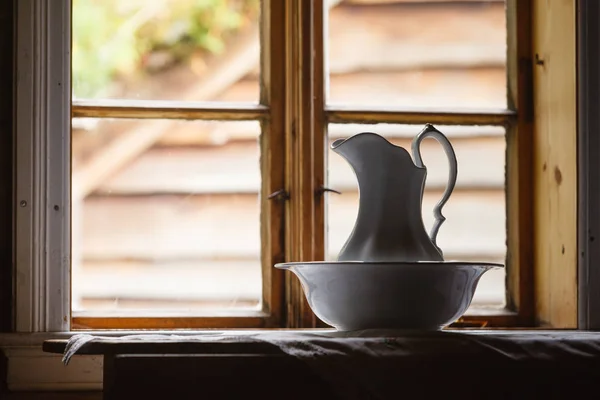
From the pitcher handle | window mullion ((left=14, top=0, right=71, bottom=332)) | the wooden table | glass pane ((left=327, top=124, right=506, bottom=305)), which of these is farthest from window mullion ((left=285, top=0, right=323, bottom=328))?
the wooden table

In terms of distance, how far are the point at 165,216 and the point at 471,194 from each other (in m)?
0.66

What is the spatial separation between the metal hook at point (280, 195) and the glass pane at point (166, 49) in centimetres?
21

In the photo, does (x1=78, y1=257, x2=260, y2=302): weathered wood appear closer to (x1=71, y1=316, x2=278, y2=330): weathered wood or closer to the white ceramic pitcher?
(x1=71, y1=316, x2=278, y2=330): weathered wood

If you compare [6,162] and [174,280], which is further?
[174,280]

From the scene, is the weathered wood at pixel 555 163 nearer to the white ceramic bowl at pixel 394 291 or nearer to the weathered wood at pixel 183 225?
the weathered wood at pixel 183 225

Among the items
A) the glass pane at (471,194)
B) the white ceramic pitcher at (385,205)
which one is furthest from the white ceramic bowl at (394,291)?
the glass pane at (471,194)

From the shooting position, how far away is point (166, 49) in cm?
181

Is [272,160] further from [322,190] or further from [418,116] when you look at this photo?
[418,116]

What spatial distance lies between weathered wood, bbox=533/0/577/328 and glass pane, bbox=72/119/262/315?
60cm

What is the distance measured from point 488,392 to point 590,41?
0.88 m

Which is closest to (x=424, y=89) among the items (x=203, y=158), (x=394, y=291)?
(x=203, y=158)

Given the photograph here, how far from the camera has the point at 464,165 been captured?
73.8 inches

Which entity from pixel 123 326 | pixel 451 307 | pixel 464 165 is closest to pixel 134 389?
pixel 451 307

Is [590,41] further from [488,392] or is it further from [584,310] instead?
[488,392]
